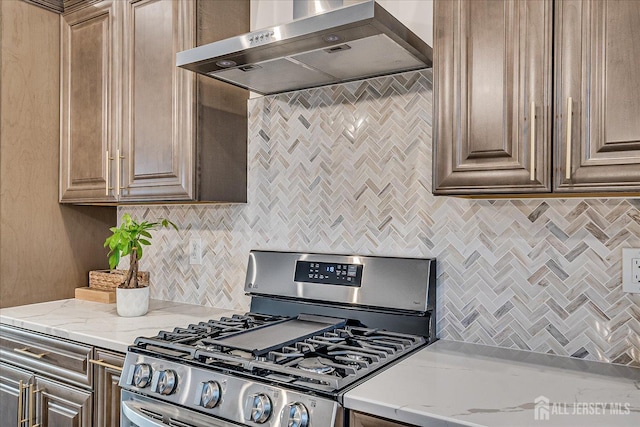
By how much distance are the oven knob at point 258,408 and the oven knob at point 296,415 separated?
6cm

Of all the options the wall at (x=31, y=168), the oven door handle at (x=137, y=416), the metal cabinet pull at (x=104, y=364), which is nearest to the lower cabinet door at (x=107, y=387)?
the metal cabinet pull at (x=104, y=364)

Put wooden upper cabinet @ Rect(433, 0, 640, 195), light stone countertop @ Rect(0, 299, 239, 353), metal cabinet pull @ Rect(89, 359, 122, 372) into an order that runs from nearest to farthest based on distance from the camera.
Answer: wooden upper cabinet @ Rect(433, 0, 640, 195) → metal cabinet pull @ Rect(89, 359, 122, 372) → light stone countertop @ Rect(0, 299, 239, 353)

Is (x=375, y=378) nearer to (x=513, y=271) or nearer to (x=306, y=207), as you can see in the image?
(x=513, y=271)

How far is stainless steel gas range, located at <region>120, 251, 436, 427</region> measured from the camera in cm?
123

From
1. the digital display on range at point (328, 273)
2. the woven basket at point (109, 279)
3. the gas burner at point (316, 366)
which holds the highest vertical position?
the digital display on range at point (328, 273)

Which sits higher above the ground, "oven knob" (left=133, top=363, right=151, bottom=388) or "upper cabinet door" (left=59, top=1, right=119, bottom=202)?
"upper cabinet door" (left=59, top=1, right=119, bottom=202)

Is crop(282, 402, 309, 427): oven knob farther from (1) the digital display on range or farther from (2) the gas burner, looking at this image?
(1) the digital display on range

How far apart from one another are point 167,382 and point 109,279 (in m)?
1.19

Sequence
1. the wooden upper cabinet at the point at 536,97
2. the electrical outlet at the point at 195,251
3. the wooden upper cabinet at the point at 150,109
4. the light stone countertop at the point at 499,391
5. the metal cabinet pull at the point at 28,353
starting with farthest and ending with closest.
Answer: the electrical outlet at the point at 195,251, the wooden upper cabinet at the point at 150,109, the metal cabinet pull at the point at 28,353, the wooden upper cabinet at the point at 536,97, the light stone countertop at the point at 499,391

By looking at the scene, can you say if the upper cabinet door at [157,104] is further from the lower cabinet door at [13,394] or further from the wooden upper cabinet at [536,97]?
the wooden upper cabinet at [536,97]

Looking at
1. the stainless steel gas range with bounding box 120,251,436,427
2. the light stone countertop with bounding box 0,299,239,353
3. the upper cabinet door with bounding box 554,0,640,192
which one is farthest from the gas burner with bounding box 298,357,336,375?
the upper cabinet door with bounding box 554,0,640,192

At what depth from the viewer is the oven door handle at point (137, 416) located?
1.42 metres

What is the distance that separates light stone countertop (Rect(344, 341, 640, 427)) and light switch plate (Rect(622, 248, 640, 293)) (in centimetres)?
23

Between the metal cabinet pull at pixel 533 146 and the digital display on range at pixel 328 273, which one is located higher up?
the metal cabinet pull at pixel 533 146
